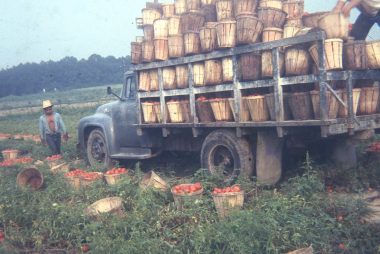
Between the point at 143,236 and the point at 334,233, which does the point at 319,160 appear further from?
the point at 143,236

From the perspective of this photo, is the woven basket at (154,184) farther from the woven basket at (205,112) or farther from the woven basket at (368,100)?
the woven basket at (368,100)

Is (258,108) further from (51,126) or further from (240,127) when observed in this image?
(51,126)

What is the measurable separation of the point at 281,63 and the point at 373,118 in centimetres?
176

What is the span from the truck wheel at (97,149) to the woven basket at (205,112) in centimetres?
335

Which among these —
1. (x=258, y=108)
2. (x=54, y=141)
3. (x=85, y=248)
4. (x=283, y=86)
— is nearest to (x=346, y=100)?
(x=283, y=86)

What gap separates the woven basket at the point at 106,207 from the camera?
5918 millimetres

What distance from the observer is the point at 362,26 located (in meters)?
7.09

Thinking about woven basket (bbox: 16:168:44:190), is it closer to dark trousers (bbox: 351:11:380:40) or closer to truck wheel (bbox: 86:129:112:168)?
truck wheel (bbox: 86:129:112:168)

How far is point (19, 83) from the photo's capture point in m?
88.3

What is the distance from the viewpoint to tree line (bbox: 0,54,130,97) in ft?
289

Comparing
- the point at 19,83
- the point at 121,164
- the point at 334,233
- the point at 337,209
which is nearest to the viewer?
the point at 334,233

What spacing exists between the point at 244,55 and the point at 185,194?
270 cm

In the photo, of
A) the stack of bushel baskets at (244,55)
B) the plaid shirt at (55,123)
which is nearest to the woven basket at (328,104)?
the stack of bushel baskets at (244,55)

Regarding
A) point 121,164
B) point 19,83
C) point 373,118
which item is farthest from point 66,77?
point 373,118
